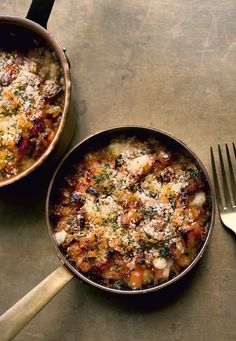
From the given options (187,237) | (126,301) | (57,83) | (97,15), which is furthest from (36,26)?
(126,301)

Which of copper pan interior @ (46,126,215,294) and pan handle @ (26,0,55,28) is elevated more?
pan handle @ (26,0,55,28)

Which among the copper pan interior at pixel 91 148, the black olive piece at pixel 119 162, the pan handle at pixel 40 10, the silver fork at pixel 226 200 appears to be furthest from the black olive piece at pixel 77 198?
the pan handle at pixel 40 10

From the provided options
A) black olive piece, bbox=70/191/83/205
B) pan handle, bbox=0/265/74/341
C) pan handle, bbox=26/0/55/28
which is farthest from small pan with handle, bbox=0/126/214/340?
pan handle, bbox=26/0/55/28

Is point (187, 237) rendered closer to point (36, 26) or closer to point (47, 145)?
point (47, 145)

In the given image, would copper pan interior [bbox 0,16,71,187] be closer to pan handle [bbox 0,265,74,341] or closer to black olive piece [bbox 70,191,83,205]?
black olive piece [bbox 70,191,83,205]

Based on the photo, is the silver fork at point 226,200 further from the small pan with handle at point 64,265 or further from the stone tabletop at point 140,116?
the small pan with handle at point 64,265

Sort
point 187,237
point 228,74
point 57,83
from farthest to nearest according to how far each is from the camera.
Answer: point 228,74 → point 57,83 → point 187,237
